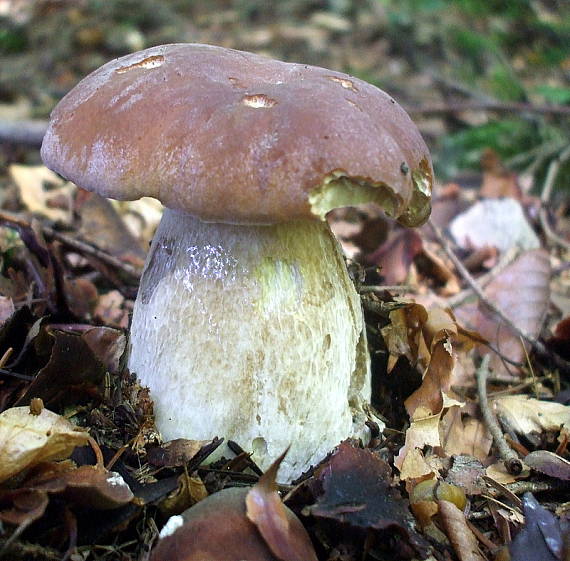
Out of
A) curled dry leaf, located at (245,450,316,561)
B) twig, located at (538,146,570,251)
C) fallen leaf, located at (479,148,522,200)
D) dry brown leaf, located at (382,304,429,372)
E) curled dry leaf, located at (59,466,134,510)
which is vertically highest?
curled dry leaf, located at (59,466,134,510)

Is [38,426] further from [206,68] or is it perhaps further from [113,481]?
[206,68]

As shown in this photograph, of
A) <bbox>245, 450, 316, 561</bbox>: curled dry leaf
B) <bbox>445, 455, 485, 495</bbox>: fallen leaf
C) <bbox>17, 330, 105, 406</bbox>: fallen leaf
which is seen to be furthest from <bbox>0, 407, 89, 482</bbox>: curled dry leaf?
<bbox>445, 455, 485, 495</bbox>: fallen leaf

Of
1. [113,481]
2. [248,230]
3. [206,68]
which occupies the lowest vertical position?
[113,481]

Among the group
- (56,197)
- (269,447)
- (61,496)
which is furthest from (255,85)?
→ (56,197)

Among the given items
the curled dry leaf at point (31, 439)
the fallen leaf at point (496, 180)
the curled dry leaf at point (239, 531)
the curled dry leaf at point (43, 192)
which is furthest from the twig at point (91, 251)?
the fallen leaf at point (496, 180)

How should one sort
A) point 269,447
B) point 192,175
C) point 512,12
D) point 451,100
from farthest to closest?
point 512,12 < point 451,100 < point 269,447 < point 192,175

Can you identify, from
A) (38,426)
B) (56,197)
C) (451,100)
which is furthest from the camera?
(451,100)

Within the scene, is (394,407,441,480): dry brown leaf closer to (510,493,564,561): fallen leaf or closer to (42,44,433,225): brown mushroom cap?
(510,493,564,561): fallen leaf
